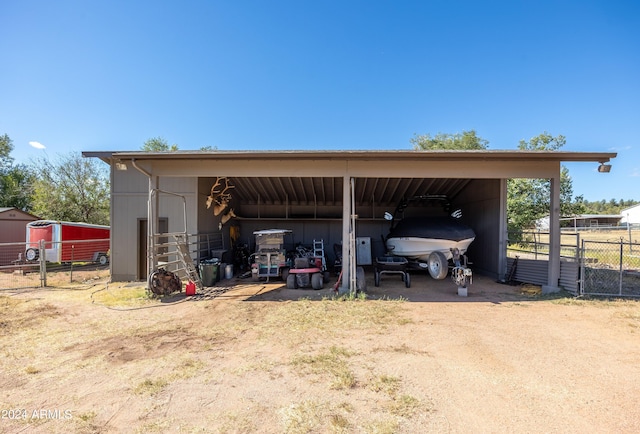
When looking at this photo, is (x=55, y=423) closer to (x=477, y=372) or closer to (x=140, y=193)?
Answer: (x=477, y=372)

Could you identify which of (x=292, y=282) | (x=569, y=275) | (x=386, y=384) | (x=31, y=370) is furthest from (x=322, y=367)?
(x=569, y=275)

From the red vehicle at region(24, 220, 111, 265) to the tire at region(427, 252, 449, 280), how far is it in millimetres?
11653

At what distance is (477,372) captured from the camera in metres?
3.19

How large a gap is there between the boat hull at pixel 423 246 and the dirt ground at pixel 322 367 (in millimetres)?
1852

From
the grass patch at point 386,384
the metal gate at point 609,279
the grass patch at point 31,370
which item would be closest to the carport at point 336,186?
the metal gate at point 609,279

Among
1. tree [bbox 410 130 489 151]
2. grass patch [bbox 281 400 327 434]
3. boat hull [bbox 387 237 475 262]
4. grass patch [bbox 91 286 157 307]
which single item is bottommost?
grass patch [bbox 91 286 157 307]

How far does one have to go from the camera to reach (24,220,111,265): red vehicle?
38.8 ft

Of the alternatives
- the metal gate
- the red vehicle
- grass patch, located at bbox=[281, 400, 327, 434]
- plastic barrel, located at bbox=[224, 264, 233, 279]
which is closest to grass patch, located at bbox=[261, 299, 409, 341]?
grass patch, located at bbox=[281, 400, 327, 434]

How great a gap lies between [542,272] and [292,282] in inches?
258

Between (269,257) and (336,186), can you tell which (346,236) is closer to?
(269,257)

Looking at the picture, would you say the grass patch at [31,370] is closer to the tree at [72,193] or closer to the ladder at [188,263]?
the ladder at [188,263]

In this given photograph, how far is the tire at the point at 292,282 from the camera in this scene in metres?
7.52

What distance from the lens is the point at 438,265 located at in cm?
701

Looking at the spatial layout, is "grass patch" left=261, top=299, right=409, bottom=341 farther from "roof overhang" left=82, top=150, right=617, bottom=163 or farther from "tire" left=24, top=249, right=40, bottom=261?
"tire" left=24, top=249, right=40, bottom=261
